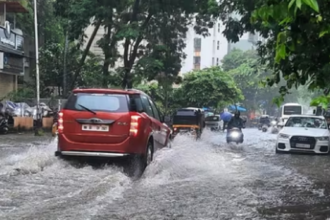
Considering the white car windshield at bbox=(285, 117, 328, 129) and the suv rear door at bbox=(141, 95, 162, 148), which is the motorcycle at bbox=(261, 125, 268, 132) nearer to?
the white car windshield at bbox=(285, 117, 328, 129)

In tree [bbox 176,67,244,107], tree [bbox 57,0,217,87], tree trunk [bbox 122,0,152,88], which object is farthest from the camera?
tree [bbox 176,67,244,107]

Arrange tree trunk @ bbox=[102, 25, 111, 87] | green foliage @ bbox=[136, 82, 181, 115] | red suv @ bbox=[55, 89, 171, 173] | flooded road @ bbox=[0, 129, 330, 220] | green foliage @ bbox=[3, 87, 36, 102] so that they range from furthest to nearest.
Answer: green foliage @ bbox=[136, 82, 181, 115]
green foliage @ bbox=[3, 87, 36, 102]
tree trunk @ bbox=[102, 25, 111, 87]
red suv @ bbox=[55, 89, 171, 173]
flooded road @ bbox=[0, 129, 330, 220]

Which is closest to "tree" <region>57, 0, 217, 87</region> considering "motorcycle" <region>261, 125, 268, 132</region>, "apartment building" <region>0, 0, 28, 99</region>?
"apartment building" <region>0, 0, 28, 99</region>

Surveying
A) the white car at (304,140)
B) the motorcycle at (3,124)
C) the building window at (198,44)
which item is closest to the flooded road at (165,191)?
the white car at (304,140)

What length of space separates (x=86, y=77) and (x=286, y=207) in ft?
87.1

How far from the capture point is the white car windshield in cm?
1742

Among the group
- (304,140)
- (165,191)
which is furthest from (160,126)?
(304,140)

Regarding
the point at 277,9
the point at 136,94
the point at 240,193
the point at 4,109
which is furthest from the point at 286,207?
the point at 4,109

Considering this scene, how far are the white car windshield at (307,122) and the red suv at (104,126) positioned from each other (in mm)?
9005

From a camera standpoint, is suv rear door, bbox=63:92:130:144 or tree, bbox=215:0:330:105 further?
suv rear door, bbox=63:92:130:144

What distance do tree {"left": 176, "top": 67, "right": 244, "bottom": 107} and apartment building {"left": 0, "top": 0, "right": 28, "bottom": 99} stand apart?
17.7 metres

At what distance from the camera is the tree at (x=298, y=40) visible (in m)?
3.29

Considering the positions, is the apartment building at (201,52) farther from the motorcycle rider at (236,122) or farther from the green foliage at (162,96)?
the motorcycle rider at (236,122)

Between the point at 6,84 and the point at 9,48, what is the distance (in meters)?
3.50
